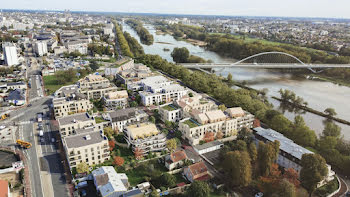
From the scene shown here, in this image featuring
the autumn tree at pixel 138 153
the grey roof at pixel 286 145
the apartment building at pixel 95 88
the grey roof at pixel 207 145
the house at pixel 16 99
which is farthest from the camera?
the apartment building at pixel 95 88

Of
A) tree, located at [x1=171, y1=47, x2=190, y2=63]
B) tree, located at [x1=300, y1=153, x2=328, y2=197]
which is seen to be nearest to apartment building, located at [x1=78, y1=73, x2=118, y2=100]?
tree, located at [x1=300, y1=153, x2=328, y2=197]

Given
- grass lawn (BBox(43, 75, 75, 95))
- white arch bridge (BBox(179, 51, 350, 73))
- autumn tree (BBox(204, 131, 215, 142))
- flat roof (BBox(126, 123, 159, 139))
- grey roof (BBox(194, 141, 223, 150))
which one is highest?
white arch bridge (BBox(179, 51, 350, 73))

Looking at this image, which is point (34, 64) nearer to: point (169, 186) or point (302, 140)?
point (169, 186)

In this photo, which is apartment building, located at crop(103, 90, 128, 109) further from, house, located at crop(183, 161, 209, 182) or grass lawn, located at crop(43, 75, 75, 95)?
house, located at crop(183, 161, 209, 182)

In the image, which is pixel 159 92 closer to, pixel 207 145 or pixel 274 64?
pixel 207 145

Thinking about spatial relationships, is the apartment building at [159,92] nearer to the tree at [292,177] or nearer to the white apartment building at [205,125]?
the white apartment building at [205,125]

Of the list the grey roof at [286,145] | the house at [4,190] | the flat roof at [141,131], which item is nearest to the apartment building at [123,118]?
the flat roof at [141,131]
